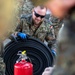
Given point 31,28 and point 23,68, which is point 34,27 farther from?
point 23,68

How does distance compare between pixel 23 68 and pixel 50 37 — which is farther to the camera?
pixel 50 37

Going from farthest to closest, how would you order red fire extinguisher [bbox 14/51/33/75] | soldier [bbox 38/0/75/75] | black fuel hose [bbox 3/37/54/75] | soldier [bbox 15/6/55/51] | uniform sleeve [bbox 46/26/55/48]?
uniform sleeve [bbox 46/26/55/48] < soldier [bbox 15/6/55/51] < black fuel hose [bbox 3/37/54/75] < red fire extinguisher [bbox 14/51/33/75] < soldier [bbox 38/0/75/75]

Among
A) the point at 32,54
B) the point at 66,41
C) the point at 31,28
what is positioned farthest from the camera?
the point at 31,28

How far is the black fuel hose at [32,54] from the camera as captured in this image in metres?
3.86

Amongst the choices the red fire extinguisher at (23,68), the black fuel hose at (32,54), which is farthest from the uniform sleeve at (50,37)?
the red fire extinguisher at (23,68)

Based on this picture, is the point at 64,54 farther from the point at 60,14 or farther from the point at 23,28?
the point at 23,28

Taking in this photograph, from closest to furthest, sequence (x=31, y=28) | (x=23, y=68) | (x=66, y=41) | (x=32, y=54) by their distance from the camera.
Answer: (x=66, y=41) → (x=23, y=68) → (x=32, y=54) → (x=31, y=28)

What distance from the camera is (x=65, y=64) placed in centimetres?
67

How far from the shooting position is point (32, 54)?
3.90m

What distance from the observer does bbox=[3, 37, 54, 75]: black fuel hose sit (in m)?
3.86

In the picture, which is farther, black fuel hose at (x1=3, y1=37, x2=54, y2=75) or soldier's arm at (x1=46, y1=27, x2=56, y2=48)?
soldier's arm at (x1=46, y1=27, x2=56, y2=48)

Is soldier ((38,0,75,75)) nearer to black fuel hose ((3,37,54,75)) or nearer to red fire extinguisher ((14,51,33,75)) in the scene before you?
red fire extinguisher ((14,51,33,75))

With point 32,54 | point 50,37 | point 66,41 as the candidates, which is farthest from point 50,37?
point 66,41

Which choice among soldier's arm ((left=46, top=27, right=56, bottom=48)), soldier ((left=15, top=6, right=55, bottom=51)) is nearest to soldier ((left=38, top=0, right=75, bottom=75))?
soldier ((left=15, top=6, right=55, bottom=51))
